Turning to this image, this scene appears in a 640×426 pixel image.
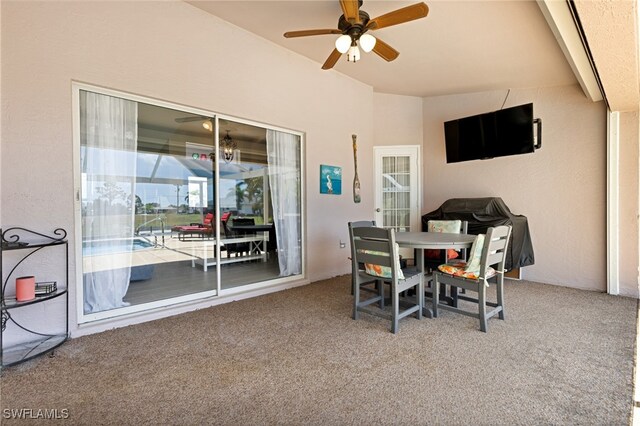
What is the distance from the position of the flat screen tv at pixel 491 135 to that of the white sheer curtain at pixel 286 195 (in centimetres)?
276

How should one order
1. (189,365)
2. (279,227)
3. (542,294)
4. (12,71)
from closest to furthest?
1. (189,365)
2. (12,71)
3. (542,294)
4. (279,227)

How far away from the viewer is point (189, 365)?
7.29 feet

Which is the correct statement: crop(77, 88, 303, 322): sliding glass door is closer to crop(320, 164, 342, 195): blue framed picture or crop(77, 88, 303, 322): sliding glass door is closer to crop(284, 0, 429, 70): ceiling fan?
crop(320, 164, 342, 195): blue framed picture

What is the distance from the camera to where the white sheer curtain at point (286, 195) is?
Result: 173 inches

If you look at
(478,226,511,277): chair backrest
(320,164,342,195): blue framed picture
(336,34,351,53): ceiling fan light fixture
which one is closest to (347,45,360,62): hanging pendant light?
(336,34,351,53): ceiling fan light fixture

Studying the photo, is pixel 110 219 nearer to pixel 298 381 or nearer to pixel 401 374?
pixel 298 381

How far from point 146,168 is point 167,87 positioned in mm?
888

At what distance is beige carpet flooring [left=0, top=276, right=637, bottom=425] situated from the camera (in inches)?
67.5

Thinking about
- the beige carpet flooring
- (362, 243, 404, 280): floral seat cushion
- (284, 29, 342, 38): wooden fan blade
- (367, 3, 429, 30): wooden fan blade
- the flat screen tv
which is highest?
(284, 29, 342, 38): wooden fan blade

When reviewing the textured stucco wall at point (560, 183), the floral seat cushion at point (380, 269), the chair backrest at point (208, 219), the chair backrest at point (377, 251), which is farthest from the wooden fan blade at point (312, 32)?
the textured stucco wall at point (560, 183)

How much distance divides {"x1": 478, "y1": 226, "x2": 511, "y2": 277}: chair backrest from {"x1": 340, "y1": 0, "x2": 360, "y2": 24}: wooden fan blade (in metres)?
2.20

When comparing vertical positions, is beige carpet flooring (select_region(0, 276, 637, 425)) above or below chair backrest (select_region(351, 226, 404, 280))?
below

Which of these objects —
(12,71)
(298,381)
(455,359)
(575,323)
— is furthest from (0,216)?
(575,323)

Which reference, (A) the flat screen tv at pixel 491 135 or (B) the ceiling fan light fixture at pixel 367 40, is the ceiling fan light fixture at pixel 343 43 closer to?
(B) the ceiling fan light fixture at pixel 367 40
